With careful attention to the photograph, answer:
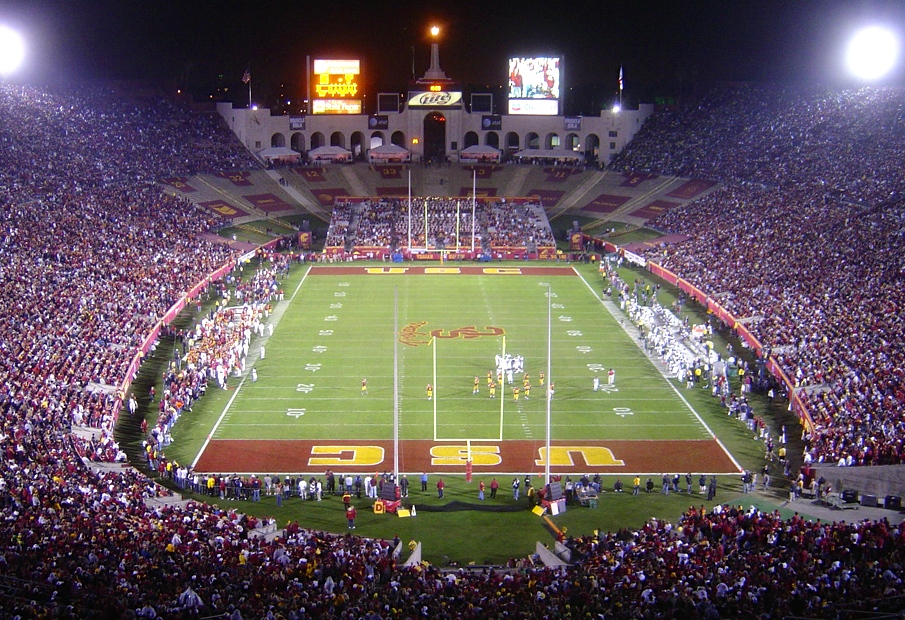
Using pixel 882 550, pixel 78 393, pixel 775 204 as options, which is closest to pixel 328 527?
pixel 78 393

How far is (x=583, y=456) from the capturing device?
31.2m

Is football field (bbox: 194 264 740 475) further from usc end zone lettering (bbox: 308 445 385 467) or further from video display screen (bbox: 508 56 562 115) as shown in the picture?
video display screen (bbox: 508 56 562 115)

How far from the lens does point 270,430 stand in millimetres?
33125

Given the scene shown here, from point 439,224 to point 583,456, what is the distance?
39254mm

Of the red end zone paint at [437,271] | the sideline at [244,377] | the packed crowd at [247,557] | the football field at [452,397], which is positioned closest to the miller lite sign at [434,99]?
the red end zone paint at [437,271]

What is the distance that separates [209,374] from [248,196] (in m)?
38.6

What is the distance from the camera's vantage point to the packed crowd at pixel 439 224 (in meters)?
67.1

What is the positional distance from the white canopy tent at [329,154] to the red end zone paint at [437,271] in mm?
21777

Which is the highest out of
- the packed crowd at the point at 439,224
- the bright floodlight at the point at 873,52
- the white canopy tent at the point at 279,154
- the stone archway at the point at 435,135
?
the bright floodlight at the point at 873,52

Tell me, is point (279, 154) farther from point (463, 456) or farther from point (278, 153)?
point (463, 456)

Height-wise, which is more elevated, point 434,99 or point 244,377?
point 434,99

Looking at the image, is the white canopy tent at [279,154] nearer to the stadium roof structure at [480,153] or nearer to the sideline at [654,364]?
the stadium roof structure at [480,153]

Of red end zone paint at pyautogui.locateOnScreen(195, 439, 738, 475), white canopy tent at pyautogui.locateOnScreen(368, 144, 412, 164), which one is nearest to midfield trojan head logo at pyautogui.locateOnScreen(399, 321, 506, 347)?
red end zone paint at pyautogui.locateOnScreen(195, 439, 738, 475)

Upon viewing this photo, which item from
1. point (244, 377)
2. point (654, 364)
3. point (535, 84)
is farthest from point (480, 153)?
point (244, 377)
